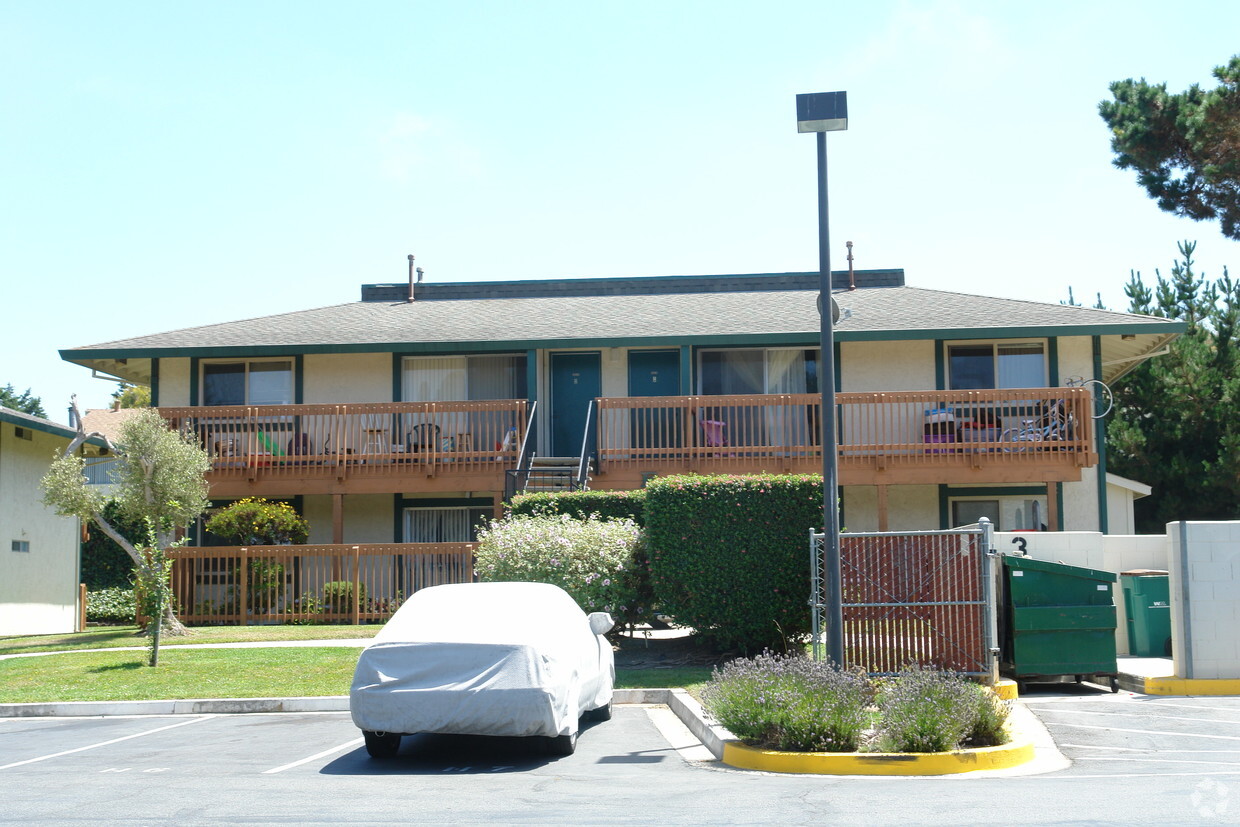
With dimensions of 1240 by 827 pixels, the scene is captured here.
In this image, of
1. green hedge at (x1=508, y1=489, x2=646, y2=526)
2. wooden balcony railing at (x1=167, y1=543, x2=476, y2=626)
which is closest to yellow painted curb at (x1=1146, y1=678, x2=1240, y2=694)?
green hedge at (x1=508, y1=489, x2=646, y2=526)

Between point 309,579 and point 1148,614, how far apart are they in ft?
41.3

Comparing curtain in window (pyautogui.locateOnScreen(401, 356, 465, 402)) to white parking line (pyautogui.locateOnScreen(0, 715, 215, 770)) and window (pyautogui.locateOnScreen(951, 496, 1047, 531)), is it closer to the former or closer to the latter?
window (pyautogui.locateOnScreen(951, 496, 1047, 531))

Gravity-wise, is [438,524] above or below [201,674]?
above

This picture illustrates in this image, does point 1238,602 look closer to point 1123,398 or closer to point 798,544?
point 798,544

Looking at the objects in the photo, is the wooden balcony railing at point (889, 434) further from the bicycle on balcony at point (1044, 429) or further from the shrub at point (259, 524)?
the shrub at point (259, 524)

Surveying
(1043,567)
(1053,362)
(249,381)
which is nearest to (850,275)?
(1053,362)

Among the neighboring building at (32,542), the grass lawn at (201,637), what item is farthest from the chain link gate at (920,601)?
the neighboring building at (32,542)

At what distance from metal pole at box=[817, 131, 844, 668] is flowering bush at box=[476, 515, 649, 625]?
4.35 meters

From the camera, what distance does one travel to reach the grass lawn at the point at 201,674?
43.7ft

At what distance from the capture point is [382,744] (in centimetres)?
937

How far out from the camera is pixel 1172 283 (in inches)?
1155

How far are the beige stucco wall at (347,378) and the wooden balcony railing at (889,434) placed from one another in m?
4.80

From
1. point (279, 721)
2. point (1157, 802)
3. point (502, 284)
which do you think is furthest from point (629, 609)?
point (502, 284)

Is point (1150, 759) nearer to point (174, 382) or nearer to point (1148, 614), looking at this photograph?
point (1148, 614)
